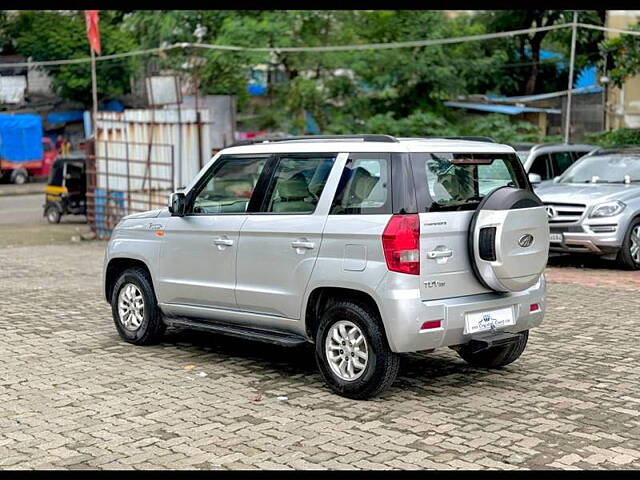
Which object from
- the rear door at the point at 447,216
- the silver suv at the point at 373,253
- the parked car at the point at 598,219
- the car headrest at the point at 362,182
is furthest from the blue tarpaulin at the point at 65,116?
the rear door at the point at 447,216

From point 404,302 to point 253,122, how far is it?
89.5 ft

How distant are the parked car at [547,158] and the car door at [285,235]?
905cm

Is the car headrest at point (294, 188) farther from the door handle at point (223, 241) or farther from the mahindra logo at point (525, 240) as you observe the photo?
the mahindra logo at point (525, 240)

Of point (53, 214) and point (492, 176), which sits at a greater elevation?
point (492, 176)

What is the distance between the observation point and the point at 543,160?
1589 centimetres

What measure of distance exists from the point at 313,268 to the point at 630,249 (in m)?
7.67

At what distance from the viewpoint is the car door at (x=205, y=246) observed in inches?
293

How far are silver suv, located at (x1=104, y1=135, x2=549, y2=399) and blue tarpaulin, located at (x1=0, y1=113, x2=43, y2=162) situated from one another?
3295 centimetres

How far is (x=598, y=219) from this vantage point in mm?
12852

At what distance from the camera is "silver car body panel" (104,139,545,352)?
6285mm

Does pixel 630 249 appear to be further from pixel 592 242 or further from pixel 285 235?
pixel 285 235

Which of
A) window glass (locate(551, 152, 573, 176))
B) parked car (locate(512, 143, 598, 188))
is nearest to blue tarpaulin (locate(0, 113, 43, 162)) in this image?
parked car (locate(512, 143, 598, 188))

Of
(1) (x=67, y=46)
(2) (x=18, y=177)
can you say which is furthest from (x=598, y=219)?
(1) (x=67, y=46)

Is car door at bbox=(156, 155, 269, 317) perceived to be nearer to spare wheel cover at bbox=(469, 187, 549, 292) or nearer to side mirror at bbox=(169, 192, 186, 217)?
side mirror at bbox=(169, 192, 186, 217)
